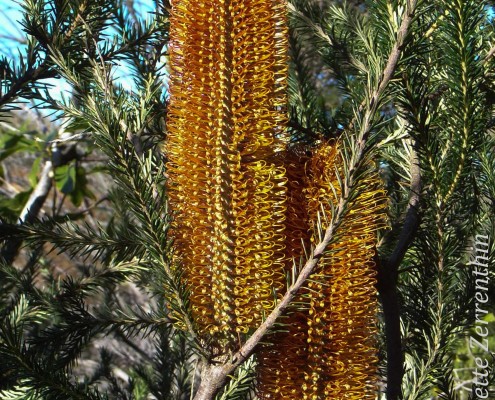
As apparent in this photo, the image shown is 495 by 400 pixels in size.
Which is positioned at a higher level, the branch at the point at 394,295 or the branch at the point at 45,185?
the branch at the point at 45,185

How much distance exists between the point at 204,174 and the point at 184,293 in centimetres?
12

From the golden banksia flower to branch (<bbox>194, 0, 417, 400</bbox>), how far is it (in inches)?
1.7

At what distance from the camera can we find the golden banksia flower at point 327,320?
69cm

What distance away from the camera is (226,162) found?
0.66 m

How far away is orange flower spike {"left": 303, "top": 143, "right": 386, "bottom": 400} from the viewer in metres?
0.69

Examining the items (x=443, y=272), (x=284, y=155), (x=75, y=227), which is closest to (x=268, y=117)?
(x=284, y=155)

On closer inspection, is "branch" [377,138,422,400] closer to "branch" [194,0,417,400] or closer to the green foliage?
the green foliage

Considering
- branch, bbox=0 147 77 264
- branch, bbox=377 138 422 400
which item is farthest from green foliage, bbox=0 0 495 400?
branch, bbox=0 147 77 264

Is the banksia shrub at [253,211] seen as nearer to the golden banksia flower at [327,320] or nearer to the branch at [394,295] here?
the golden banksia flower at [327,320]

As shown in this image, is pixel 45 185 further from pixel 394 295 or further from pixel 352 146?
pixel 352 146

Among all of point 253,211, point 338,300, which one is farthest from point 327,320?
point 253,211

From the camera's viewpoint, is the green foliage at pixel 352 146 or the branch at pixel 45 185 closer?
the green foliage at pixel 352 146

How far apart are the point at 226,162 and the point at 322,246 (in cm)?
13

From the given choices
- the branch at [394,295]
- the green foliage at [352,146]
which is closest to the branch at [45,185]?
the green foliage at [352,146]
